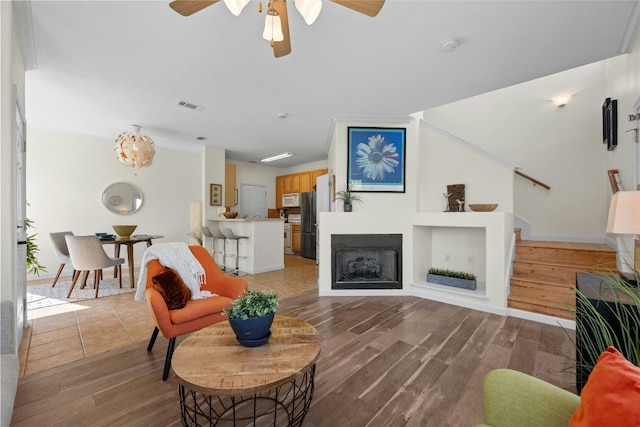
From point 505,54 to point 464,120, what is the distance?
2754mm

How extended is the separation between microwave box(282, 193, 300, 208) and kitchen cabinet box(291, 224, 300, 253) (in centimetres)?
59

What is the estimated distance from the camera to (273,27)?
1490 millimetres

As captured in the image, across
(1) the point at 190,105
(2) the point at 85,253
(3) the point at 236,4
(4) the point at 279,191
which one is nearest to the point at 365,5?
(3) the point at 236,4

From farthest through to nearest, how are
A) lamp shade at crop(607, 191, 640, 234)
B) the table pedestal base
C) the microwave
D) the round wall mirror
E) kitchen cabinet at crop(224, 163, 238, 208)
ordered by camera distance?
the microwave, kitchen cabinet at crop(224, 163, 238, 208), the round wall mirror, lamp shade at crop(607, 191, 640, 234), the table pedestal base

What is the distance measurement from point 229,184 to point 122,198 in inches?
84.5

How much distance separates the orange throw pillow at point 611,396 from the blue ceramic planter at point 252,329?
1178 mm

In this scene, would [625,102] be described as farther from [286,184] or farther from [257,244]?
[286,184]

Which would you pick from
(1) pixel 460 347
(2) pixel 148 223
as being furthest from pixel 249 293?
(2) pixel 148 223

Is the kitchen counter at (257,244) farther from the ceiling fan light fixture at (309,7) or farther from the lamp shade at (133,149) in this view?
the ceiling fan light fixture at (309,7)

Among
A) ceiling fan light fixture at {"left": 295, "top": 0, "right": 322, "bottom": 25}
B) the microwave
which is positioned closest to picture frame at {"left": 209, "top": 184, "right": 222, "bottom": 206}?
the microwave

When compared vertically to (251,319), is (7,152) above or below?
above

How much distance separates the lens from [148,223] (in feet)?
18.9

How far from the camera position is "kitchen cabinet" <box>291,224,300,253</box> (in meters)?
7.35

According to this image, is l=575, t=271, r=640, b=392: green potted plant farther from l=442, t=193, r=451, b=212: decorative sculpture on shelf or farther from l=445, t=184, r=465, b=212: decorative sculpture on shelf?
l=442, t=193, r=451, b=212: decorative sculpture on shelf
